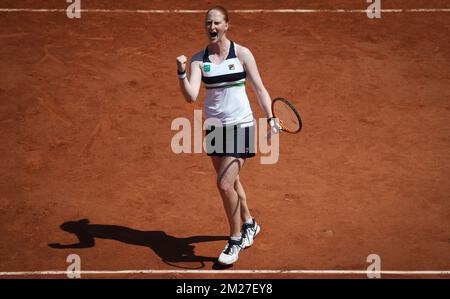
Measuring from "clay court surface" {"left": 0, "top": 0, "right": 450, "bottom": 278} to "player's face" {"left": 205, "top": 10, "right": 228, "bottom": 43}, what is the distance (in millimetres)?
2690

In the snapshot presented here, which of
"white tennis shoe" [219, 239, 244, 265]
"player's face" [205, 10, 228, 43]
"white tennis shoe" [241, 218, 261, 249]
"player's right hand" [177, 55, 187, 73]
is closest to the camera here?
"player's right hand" [177, 55, 187, 73]

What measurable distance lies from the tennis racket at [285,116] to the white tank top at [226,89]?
35cm

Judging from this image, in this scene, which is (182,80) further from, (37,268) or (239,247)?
(37,268)

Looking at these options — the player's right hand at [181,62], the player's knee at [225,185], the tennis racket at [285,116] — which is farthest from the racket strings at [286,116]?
the player's right hand at [181,62]

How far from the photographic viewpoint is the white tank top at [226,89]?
29.3 feet

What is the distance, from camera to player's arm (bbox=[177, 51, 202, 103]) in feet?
28.1

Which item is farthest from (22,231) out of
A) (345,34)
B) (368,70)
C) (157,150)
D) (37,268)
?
(345,34)

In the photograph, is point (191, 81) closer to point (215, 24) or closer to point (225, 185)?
point (215, 24)

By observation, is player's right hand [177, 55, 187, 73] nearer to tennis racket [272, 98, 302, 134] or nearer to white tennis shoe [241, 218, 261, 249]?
tennis racket [272, 98, 302, 134]

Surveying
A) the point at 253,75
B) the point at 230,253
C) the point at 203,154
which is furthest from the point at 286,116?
the point at 203,154

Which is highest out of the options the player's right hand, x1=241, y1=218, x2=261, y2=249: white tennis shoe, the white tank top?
the player's right hand

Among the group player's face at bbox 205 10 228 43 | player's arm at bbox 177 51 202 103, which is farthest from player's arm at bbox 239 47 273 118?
player's arm at bbox 177 51 202 103

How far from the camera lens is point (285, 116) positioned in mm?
9234

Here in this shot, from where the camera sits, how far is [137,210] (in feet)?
35.0
